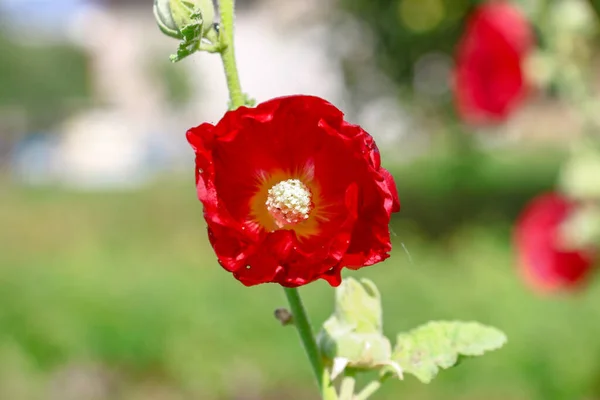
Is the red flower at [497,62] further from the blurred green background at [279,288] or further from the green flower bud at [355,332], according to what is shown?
the green flower bud at [355,332]

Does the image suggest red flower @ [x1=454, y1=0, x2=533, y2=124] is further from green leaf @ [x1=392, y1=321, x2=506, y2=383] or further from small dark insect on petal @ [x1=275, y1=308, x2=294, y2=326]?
small dark insect on petal @ [x1=275, y1=308, x2=294, y2=326]

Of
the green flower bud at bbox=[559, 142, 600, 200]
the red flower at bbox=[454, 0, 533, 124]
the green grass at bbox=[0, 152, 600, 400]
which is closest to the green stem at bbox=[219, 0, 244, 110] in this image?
the green flower bud at bbox=[559, 142, 600, 200]

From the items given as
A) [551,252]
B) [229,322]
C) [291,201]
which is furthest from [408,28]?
[291,201]

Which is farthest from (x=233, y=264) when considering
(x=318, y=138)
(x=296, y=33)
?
(x=296, y=33)

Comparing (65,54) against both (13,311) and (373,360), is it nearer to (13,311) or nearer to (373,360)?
(13,311)

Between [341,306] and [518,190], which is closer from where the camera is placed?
[341,306]

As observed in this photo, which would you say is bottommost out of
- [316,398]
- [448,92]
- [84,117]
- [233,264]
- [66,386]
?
[316,398]

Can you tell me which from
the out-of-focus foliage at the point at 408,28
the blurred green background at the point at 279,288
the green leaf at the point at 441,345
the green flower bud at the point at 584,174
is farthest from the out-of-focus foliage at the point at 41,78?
the green leaf at the point at 441,345
